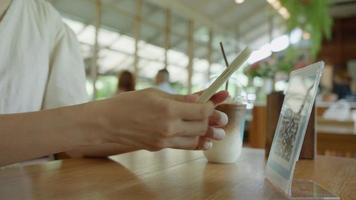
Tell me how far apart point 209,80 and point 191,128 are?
0.32 meters

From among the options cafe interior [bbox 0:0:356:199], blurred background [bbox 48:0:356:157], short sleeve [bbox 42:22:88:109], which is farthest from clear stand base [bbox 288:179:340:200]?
short sleeve [bbox 42:22:88:109]

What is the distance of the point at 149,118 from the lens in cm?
52

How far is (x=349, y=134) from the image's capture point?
183 centimetres

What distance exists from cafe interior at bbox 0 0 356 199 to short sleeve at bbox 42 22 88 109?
0.17m

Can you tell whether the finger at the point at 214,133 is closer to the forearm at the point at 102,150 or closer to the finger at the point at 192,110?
the finger at the point at 192,110

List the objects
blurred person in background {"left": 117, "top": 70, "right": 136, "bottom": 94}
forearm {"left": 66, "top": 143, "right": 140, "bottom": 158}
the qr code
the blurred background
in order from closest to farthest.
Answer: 1. the qr code
2. forearm {"left": 66, "top": 143, "right": 140, "bottom": 158}
3. the blurred background
4. blurred person in background {"left": 117, "top": 70, "right": 136, "bottom": 94}

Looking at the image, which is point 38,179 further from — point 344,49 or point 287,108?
point 344,49

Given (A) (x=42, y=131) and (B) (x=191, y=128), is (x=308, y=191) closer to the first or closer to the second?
(B) (x=191, y=128)

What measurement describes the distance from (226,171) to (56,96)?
562mm

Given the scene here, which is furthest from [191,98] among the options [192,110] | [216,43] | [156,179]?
[216,43]

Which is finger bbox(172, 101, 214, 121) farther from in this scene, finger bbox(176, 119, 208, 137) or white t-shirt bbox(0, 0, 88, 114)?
white t-shirt bbox(0, 0, 88, 114)

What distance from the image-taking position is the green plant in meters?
3.46

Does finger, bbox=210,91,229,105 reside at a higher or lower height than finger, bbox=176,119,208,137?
higher

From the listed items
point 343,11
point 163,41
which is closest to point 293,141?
point 163,41
